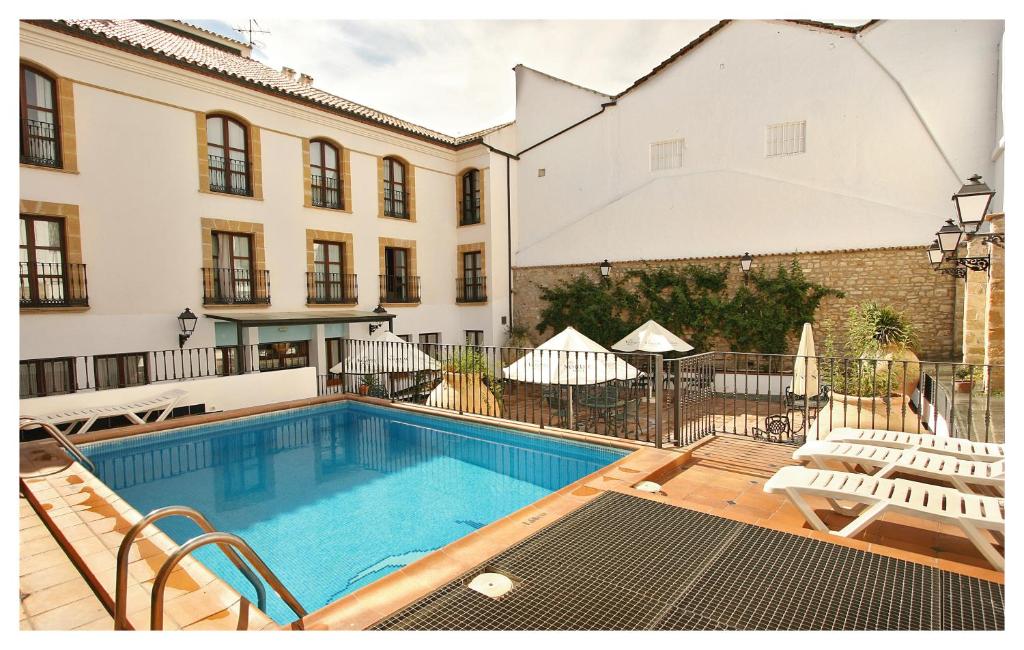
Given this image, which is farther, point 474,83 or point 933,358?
point 933,358

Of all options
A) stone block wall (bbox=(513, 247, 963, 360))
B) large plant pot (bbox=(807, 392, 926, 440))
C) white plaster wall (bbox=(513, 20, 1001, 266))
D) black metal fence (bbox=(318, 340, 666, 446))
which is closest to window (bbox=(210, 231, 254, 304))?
black metal fence (bbox=(318, 340, 666, 446))

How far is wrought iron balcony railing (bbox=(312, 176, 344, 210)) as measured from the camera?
1422 cm

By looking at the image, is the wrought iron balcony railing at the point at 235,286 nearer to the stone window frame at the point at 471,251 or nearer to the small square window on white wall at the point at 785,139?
the stone window frame at the point at 471,251

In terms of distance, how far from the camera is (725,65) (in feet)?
42.2

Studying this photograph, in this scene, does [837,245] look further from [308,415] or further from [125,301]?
[125,301]

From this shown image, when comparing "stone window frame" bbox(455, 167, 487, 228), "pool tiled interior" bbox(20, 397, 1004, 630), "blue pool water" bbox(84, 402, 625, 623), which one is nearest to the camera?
"pool tiled interior" bbox(20, 397, 1004, 630)

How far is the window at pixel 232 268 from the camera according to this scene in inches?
484

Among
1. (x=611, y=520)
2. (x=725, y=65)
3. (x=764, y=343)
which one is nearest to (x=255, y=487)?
(x=611, y=520)

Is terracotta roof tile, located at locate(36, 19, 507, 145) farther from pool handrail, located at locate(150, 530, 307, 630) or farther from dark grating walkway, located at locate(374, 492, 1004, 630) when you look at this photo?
dark grating walkway, located at locate(374, 492, 1004, 630)

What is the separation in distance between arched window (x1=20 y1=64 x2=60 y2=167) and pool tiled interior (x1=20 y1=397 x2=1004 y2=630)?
7532mm

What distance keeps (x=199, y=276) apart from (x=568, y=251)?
975 centimetres

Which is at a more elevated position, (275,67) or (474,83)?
(275,67)

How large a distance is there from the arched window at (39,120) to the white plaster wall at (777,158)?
11.9 metres

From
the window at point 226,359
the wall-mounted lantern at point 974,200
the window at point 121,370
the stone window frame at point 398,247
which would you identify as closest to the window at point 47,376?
the window at point 121,370
